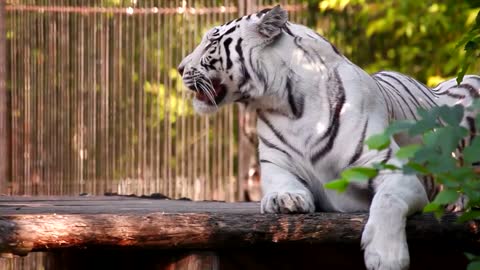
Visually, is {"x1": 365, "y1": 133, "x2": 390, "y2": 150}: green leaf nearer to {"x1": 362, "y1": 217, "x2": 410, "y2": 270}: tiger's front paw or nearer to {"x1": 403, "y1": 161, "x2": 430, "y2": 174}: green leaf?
{"x1": 403, "y1": 161, "x2": 430, "y2": 174}: green leaf

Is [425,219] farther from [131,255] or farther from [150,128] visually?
[150,128]

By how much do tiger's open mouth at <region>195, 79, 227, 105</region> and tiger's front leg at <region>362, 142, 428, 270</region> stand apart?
64 centimetres

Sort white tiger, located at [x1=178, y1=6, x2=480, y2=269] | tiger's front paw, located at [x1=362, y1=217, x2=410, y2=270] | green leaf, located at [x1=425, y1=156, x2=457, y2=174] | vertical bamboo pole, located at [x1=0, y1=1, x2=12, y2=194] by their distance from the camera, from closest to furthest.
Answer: green leaf, located at [x1=425, y1=156, x2=457, y2=174] → tiger's front paw, located at [x1=362, y1=217, x2=410, y2=270] → white tiger, located at [x1=178, y1=6, x2=480, y2=269] → vertical bamboo pole, located at [x1=0, y1=1, x2=12, y2=194]

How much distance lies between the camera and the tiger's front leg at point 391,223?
9.00 ft

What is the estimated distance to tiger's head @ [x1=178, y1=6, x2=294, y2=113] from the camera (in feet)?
11.4

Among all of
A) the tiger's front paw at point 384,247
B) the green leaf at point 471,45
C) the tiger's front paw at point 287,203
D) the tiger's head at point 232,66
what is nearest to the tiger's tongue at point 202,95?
the tiger's head at point 232,66

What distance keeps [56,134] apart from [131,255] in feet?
11.9

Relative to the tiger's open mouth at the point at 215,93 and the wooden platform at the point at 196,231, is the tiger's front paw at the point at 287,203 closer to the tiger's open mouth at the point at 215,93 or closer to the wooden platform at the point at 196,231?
the wooden platform at the point at 196,231

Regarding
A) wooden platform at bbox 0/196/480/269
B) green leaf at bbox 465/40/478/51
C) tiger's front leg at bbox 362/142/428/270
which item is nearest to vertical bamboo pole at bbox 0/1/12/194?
wooden platform at bbox 0/196/480/269

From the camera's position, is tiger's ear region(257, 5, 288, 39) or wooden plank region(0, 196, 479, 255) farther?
tiger's ear region(257, 5, 288, 39)

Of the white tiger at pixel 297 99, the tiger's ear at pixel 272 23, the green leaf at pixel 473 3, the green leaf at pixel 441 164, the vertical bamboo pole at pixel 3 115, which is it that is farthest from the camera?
the vertical bamboo pole at pixel 3 115

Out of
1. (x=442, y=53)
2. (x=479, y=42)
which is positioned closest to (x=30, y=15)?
(x=442, y=53)

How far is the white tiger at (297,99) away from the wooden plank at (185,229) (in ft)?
0.70

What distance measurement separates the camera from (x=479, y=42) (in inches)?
92.6
